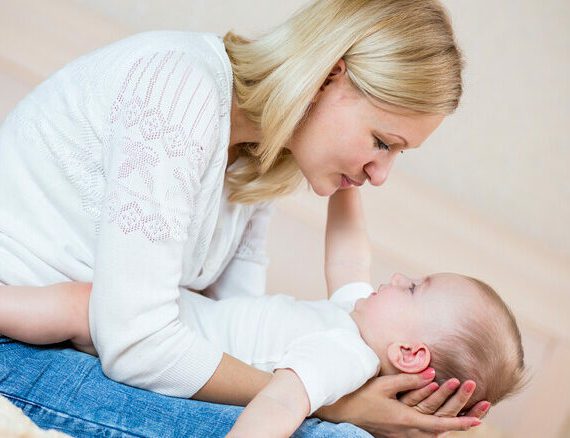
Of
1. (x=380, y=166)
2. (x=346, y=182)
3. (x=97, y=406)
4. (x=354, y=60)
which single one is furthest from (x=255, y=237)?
(x=97, y=406)

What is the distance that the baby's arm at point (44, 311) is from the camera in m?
1.50

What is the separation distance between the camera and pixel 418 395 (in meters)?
1.61

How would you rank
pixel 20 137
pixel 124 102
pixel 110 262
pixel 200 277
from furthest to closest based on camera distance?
pixel 200 277 → pixel 20 137 → pixel 124 102 → pixel 110 262

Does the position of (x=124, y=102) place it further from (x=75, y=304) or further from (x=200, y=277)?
(x=200, y=277)

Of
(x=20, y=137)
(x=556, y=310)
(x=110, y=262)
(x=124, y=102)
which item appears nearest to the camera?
(x=110, y=262)

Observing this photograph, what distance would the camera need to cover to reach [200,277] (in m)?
1.89

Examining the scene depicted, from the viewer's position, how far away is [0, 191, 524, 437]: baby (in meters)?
1.49

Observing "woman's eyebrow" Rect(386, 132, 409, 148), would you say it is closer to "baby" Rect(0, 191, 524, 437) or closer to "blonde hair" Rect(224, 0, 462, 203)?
"blonde hair" Rect(224, 0, 462, 203)

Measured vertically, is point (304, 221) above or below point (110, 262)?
below

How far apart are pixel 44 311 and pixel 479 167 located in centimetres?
192

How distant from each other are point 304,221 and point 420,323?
1.55m

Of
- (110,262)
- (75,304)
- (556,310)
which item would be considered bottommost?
(556,310)

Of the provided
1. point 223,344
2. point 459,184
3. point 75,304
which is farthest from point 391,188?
point 75,304

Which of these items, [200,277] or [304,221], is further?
[304,221]
